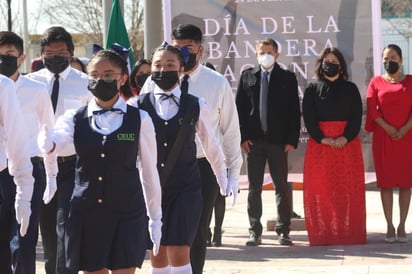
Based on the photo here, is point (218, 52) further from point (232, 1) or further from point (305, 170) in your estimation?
point (305, 170)

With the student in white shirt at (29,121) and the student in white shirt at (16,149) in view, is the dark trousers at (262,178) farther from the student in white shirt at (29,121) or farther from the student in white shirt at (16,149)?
the student in white shirt at (16,149)

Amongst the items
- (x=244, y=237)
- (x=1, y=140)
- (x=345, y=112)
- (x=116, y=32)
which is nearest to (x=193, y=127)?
(x=1, y=140)

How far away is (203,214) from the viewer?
24.7ft

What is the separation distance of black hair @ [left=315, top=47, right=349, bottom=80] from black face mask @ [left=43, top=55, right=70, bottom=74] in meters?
3.76

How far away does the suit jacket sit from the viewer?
424 inches

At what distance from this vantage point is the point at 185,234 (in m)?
6.80

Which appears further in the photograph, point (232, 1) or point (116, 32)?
point (116, 32)

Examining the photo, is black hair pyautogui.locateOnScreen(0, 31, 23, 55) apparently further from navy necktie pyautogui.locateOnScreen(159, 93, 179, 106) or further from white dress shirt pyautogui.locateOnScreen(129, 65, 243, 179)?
white dress shirt pyautogui.locateOnScreen(129, 65, 243, 179)

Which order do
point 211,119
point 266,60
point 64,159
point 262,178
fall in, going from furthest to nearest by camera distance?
point 262,178, point 266,60, point 211,119, point 64,159

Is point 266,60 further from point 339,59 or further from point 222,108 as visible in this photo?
point 222,108

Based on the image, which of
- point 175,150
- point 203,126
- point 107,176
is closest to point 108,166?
point 107,176

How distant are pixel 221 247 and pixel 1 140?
4924 millimetres

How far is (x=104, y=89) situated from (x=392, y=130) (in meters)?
5.51

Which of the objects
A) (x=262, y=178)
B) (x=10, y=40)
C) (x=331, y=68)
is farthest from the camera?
(x=262, y=178)
